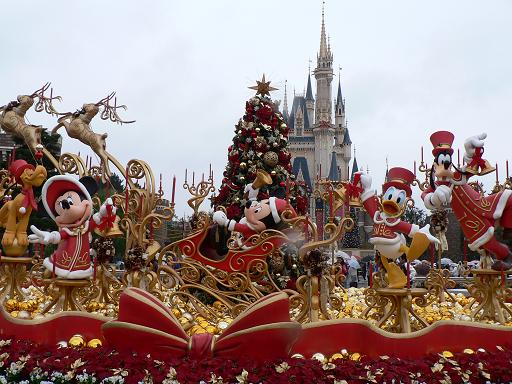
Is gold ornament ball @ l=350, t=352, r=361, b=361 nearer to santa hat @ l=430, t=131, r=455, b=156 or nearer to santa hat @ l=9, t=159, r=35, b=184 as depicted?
santa hat @ l=430, t=131, r=455, b=156

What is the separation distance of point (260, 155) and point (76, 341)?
15.1ft

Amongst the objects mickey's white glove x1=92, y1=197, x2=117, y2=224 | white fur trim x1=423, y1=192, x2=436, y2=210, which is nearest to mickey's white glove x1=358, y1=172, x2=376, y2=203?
white fur trim x1=423, y1=192, x2=436, y2=210

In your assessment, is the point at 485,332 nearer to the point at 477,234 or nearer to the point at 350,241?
the point at 477,234

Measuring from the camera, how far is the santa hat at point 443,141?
5359mm

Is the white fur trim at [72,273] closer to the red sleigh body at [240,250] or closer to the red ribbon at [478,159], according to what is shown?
the red sleigh body at [240,250]

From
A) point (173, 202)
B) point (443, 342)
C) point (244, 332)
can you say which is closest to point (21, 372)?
point (244, 332)

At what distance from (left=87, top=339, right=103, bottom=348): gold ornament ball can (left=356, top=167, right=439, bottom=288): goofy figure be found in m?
2.39

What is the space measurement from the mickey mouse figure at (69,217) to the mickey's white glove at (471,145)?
3.52m

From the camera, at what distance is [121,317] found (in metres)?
3.76

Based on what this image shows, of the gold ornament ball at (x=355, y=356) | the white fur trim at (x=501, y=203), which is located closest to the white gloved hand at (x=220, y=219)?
the gold ornament ball at (x=355, y=356)

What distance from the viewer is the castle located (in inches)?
2303

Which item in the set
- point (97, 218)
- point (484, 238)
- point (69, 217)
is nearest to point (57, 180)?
point (69, 217)

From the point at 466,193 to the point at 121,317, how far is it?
3.55 metres

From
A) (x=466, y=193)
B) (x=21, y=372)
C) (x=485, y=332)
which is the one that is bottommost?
(x=21, y=372)
